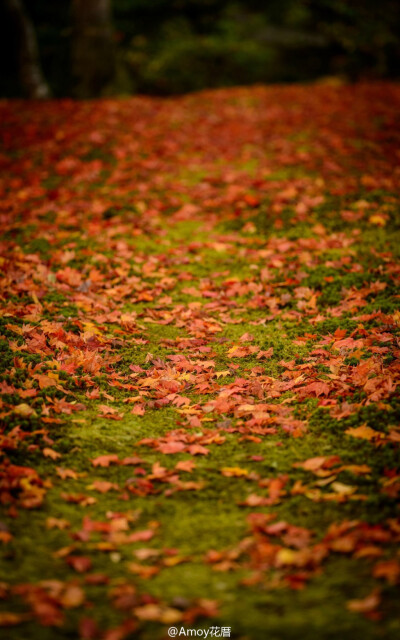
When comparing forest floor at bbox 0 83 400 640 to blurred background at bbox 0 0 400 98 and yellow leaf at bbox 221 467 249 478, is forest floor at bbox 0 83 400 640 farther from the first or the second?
blurred background at bbox 0 0 400 98

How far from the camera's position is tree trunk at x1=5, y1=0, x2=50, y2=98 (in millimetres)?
12641

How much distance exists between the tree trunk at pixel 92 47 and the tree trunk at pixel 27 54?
988 mm

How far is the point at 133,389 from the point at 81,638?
2220 mm

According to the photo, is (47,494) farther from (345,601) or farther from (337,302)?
(337,302)

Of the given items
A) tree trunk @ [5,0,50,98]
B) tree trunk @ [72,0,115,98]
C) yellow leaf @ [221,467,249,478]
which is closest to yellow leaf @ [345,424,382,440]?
yellow leaf @ [221,467,249,478]

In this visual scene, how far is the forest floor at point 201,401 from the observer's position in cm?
261

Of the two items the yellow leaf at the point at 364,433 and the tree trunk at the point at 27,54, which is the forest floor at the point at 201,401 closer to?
the yellow leaf at the point at 364,433

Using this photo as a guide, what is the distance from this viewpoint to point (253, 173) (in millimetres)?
9266

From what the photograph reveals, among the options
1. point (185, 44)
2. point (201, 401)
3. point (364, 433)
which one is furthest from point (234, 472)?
point (185, 44)

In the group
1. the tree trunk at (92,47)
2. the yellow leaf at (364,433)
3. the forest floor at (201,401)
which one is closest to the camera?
the forest floor at (201,401)

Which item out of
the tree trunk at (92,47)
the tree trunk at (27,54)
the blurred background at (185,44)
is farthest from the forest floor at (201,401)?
the blurred background at (185,44)

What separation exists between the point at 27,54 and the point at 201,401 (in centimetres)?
1231

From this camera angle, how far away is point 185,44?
583 inches

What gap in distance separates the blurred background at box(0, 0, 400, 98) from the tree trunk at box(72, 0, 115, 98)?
2 cm
